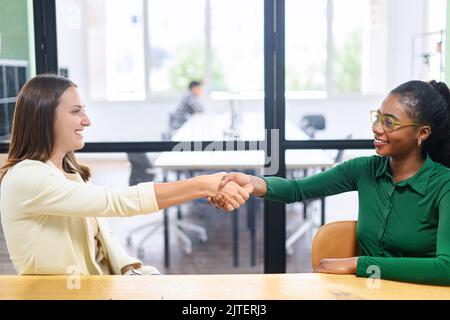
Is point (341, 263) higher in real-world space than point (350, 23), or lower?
lower

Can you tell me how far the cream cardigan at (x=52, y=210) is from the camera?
5.20 feet

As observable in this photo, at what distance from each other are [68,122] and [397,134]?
41.6 inches

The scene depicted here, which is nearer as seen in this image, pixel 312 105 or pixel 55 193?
pixel 55 193

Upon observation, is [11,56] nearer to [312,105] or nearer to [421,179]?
[421,179]

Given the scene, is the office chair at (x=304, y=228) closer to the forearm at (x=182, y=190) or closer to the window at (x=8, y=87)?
the window at (x=8, y=87)

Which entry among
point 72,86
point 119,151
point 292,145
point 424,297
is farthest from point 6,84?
point 424,297

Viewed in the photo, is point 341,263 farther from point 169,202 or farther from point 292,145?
point 292,145

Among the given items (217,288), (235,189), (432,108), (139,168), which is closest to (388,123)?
(432,108)

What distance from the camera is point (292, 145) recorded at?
271 cm

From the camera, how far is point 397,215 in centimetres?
173

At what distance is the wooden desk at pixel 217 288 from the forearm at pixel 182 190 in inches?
9.3

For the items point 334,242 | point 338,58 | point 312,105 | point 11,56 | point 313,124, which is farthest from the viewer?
point 312,105
